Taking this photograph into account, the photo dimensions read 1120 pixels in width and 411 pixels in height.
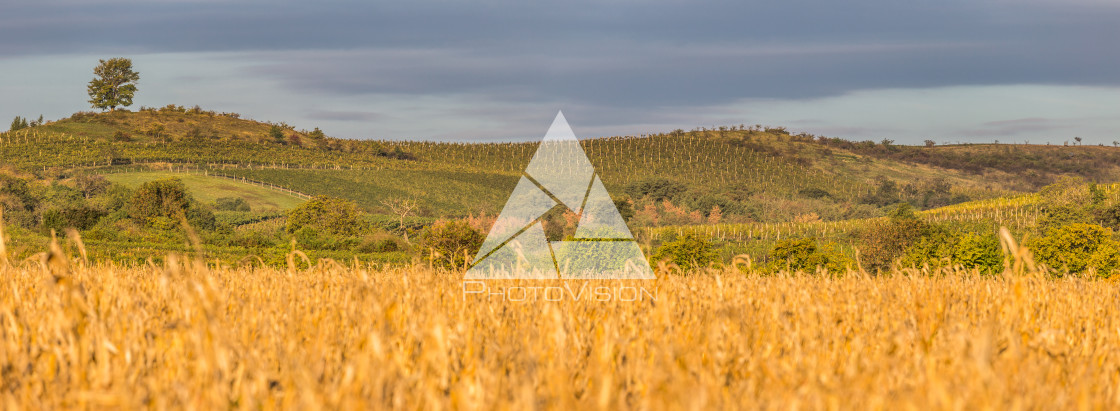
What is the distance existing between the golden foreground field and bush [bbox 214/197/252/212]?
49648 mm

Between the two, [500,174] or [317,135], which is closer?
[500,174]

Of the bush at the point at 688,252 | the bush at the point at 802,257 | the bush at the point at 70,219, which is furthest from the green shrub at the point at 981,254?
the bush at the point at 70,219

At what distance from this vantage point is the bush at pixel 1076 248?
792 inches

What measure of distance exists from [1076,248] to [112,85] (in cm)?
10514

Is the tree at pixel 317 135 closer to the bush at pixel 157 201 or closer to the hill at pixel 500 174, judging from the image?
the hill at pixel 500 174

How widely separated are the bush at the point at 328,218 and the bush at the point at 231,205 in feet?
49.3

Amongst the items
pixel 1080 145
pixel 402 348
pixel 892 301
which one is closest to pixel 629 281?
pixel 892 301

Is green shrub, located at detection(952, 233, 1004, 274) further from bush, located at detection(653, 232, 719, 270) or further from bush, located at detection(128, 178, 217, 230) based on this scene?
bush, located at detection(128, 178, 217, 230)

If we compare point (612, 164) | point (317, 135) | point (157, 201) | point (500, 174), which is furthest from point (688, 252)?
point (317, 135)

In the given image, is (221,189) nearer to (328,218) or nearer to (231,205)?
(231,205)

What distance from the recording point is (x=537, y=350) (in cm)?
308

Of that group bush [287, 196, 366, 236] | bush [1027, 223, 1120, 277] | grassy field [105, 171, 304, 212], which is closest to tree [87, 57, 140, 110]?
grassy field [105, 171, 304, 212]

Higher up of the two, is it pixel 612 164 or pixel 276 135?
pixel 276 135

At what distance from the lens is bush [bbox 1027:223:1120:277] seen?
66.0 ft
